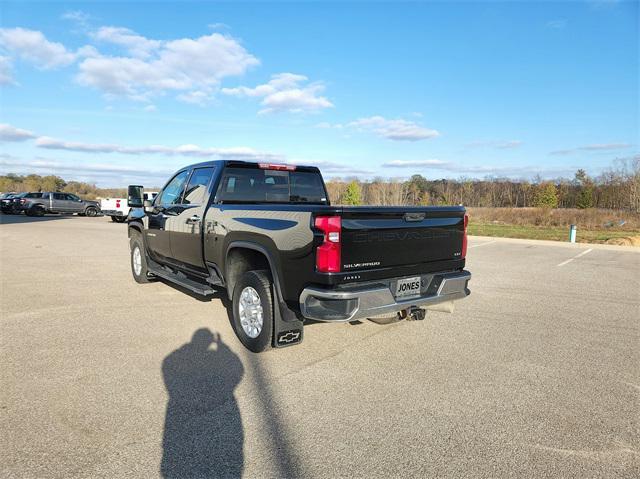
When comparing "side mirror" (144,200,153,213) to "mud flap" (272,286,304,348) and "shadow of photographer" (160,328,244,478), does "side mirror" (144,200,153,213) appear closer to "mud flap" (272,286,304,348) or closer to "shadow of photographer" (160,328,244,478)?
"shadow of photographer" (160,328,244,478)

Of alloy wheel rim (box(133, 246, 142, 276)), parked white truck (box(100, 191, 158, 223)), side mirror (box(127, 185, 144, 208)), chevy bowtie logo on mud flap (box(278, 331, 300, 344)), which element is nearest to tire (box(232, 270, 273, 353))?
chevy bowtie logo on mud flap (box(278, 331, 300, 344))

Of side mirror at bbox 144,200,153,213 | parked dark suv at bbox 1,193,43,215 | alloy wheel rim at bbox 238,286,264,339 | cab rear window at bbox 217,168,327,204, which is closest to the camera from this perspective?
alloy wheel rim at bbox 238,286,264,339

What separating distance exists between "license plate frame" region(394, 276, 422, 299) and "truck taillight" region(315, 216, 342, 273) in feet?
2.67

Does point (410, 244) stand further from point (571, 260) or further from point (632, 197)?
point (632, 197)

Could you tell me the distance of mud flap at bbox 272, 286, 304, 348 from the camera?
14.0 ft

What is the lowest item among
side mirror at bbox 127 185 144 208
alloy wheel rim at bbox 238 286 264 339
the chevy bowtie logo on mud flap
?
the chevy bowtie logo on mud flap

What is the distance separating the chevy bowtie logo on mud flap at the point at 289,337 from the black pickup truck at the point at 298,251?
1 centimetres

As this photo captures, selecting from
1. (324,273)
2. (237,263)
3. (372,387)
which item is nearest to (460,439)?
(372,387)

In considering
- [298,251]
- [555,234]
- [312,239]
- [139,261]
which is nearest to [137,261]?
[139,261]

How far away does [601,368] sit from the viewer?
432cm

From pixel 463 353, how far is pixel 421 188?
107 metres

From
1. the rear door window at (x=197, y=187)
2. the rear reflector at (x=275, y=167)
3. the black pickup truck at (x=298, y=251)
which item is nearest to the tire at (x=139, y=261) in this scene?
the black pickup truck at (x=298, y=251)

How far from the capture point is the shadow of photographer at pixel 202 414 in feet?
8.71

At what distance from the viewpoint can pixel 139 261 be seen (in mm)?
7828
